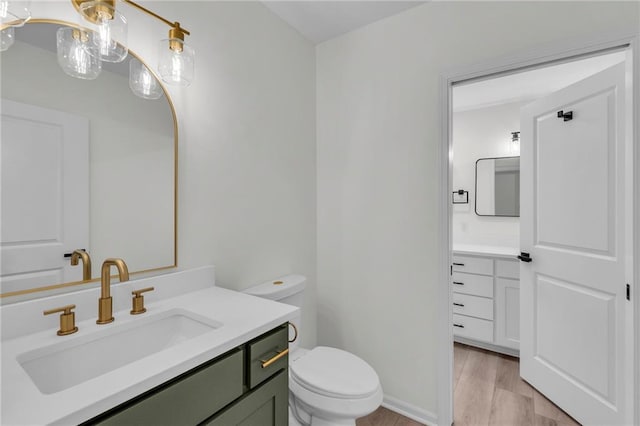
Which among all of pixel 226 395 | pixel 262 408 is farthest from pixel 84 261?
pixel 262 408

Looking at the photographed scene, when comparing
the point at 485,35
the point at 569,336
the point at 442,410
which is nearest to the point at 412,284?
the point at 442,410

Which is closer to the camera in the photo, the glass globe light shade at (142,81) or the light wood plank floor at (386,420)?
the glass globe light shade at (142,81)

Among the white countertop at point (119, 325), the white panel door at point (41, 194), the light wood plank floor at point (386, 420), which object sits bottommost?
the light wood plank floor at point (386, 420)

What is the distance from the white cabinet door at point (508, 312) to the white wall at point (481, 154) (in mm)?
726

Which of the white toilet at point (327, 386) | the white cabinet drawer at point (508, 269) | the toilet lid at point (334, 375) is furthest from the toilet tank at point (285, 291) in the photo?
the white cabinet drawer at point (508, 269)

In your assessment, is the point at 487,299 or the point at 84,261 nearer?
the point at 84,261

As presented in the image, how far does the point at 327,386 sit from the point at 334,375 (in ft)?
0.30

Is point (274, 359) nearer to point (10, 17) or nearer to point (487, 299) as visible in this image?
point (10, 17)

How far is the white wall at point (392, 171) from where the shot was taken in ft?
5.56

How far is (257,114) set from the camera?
1.77 m

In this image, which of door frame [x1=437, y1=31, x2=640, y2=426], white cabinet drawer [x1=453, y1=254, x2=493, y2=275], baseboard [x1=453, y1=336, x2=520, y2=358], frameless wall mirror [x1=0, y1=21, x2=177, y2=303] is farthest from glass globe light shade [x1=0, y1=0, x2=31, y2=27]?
baseboard [x1=453, y1=336, x2=520, y2=358]

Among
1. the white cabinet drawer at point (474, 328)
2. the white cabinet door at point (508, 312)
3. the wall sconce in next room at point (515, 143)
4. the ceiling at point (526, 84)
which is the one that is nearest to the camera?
the ceiling at point (526, 84)

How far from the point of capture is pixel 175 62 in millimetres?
1220

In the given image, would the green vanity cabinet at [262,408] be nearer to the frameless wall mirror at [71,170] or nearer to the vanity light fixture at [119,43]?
the frameless wall mirror at [71,170]
